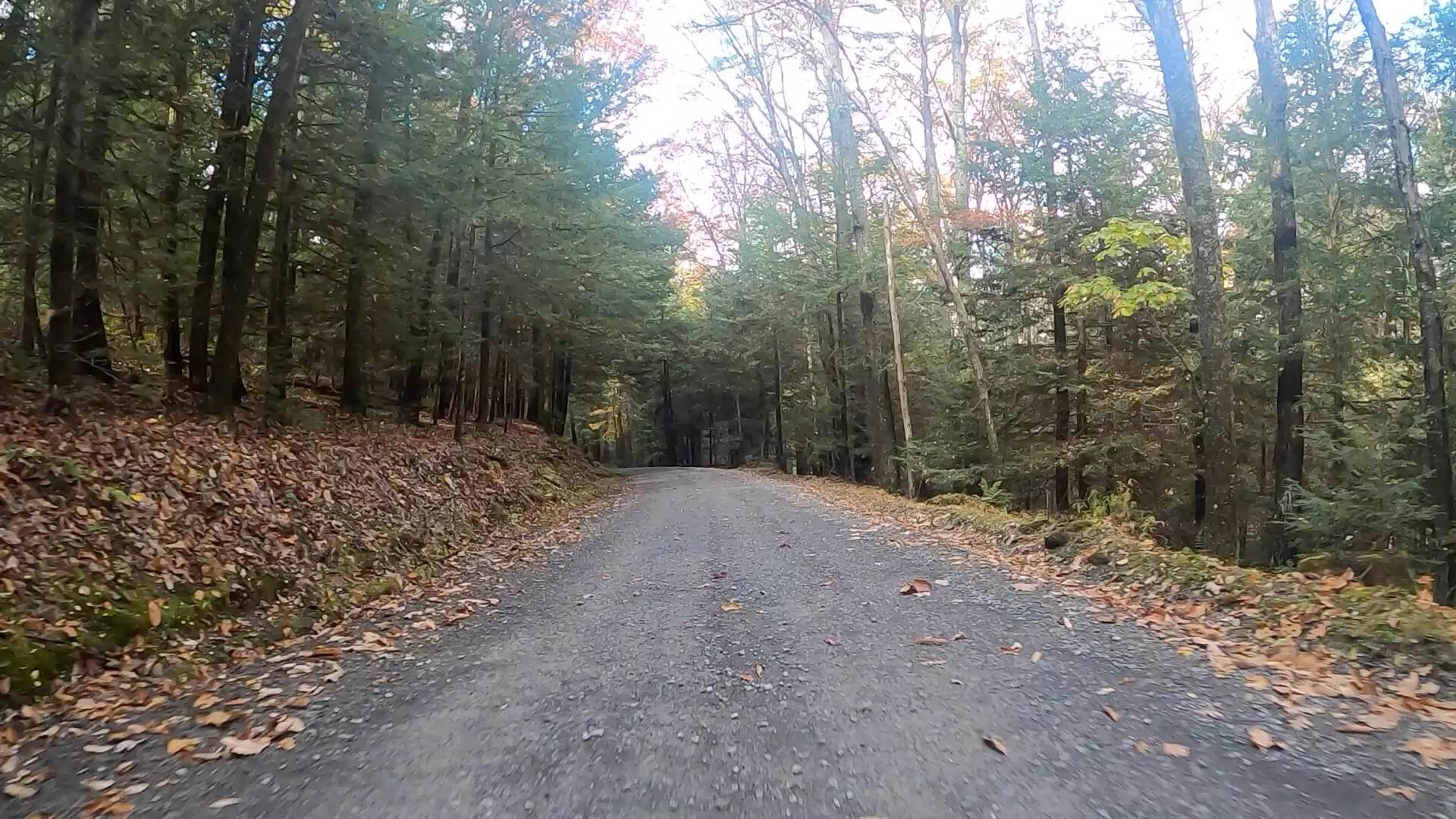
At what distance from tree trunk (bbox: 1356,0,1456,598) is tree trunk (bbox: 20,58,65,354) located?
43.1 ft

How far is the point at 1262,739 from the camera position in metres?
3.66

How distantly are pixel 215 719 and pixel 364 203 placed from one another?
9.01 m

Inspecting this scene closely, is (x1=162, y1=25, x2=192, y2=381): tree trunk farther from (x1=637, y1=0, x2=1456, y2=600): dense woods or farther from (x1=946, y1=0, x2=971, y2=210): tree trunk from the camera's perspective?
(x1=946, y1=0, x2=971, y2=210): tree trunk

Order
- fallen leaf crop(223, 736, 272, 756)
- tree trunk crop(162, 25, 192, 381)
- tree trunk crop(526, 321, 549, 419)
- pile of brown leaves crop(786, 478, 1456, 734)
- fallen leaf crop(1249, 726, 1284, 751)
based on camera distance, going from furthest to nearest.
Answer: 1. tree trunk crop(526, 321, 549, 419)
2. tree trunk crop(162, 25, 192, 381)
3. pile of brown leaves crop(786, 478, 1456, 734)
4. fallen leaf crop(223, 736, 272, 756)
5. fallen leaf crop(1249, 726, 1284, 751)

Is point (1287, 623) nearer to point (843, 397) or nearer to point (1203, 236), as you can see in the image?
point (1203, 236)

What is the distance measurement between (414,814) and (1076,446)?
45.6ft

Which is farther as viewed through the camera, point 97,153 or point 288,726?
point 97,153

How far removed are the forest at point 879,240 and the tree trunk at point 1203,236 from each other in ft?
0.13

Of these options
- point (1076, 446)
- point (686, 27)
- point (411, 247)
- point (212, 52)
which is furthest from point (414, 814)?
point (686, 27)

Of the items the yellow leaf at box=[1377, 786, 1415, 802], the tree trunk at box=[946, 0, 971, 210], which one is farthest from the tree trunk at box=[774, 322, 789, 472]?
the yellow leaf at box=[1377, 786, 1415, 802]

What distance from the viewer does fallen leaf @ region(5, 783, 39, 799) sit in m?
3.46

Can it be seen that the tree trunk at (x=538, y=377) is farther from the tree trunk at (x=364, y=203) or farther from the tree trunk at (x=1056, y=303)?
the tree trunk at (x=1056, y=303)

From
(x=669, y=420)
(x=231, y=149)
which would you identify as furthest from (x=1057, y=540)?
(x=669, y=420)

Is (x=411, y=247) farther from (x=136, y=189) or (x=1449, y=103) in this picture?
(x=1449, y=103)
